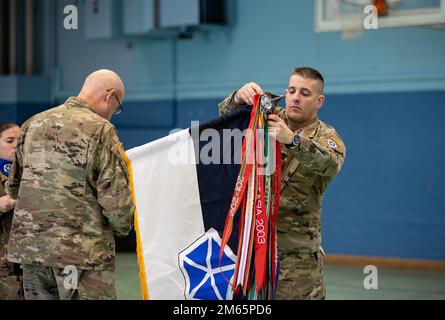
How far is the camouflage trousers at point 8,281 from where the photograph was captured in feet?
15.3

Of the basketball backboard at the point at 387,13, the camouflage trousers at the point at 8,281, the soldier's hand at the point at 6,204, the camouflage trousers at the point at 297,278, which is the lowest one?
the camouflage trousers at the point at 8,281

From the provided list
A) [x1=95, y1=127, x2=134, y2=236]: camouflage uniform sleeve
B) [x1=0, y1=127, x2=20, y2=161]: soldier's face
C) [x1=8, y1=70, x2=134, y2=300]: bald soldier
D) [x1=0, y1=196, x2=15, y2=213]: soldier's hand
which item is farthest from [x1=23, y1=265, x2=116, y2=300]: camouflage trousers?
[x1=0, y1=127, x2=20, y2=161]: soldier's face

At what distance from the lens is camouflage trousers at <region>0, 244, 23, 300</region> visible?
184 inches

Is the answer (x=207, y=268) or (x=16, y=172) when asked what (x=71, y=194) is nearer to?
(x=16, y=172)

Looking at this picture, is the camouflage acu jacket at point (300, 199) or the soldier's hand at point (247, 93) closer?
the soldier's hand at point (247, 93)

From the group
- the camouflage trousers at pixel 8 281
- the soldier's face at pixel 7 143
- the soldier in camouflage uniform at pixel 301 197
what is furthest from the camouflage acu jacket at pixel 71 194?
the soldier's face at pixel 7 143

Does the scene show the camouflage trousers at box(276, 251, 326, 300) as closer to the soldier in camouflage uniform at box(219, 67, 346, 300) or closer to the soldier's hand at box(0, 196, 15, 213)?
the soldier in camouflage uniform at box(219, 67, 346, 300)

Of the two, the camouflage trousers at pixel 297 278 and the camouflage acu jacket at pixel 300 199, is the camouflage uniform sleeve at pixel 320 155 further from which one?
the camouflage trousers at pixel 297 278

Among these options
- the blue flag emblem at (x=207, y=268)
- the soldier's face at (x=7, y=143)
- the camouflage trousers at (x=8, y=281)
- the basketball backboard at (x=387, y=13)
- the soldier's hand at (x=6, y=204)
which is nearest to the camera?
the blue flag emblem at (x=207, y=268)

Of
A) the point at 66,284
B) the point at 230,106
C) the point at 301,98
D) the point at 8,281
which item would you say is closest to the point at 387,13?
the point at 301,98

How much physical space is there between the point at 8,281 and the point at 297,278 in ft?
5.82

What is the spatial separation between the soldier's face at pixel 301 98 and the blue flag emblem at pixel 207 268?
0.76m

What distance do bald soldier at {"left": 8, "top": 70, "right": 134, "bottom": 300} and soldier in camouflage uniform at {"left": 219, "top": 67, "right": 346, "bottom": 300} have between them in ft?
2.51
